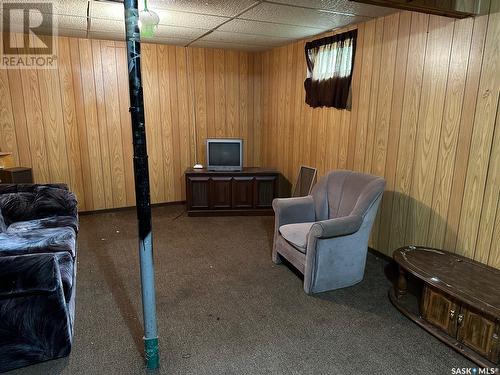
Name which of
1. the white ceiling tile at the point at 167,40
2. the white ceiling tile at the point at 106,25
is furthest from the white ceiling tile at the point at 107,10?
the white ceiling tile at the point at 167,40

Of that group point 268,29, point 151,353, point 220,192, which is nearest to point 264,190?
point 220,192

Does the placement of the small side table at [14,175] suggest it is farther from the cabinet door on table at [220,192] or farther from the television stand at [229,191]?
the cabinet door on table at [220,192]

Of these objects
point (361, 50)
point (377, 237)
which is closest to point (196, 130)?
point (361, 50)

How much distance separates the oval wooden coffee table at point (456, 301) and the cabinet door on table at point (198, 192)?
2.79 m

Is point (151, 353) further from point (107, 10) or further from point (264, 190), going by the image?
point (264, 190)

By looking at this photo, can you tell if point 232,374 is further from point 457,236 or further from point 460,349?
point 457,236

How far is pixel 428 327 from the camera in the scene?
7.18 feet

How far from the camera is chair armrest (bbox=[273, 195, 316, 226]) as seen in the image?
3.15 meters

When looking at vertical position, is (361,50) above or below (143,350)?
above

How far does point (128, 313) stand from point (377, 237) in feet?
7.85

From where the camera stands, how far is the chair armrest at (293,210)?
3148 mm

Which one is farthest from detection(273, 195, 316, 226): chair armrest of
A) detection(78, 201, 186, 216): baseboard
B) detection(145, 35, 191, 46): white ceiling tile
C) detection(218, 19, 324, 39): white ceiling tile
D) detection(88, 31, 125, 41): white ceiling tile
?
detection(88, 31, 125, 41): white ceiling tile

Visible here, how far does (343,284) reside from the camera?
2.78 meters

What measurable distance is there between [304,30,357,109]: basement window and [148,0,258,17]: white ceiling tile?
1.19 meters
